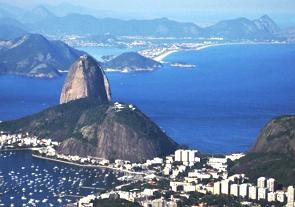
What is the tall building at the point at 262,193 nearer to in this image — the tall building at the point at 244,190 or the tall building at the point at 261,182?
the tall building at the point at 244,190

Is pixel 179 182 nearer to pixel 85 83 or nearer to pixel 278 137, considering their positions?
pixel 278 137

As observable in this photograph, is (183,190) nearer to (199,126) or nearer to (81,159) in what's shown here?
(81,159)

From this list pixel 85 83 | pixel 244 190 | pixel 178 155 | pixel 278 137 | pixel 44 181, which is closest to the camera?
pixel 244 190

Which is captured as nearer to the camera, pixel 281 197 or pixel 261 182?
pixel 281 197

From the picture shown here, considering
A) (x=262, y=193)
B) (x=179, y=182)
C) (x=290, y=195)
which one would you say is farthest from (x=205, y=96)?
(x=290, y=195)

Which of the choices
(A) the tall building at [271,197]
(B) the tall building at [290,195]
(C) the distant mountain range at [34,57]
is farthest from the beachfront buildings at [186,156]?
(C) the distant mountain range at [34,57]

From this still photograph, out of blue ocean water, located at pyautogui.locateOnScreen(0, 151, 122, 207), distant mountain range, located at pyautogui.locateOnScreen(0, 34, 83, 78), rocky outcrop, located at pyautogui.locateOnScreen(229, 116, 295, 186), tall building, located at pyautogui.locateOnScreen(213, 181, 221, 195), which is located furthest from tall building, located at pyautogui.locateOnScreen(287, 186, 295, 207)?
distant mountain range, located at pyautogui.locateOnScreen(0, 34, 83, 78)
